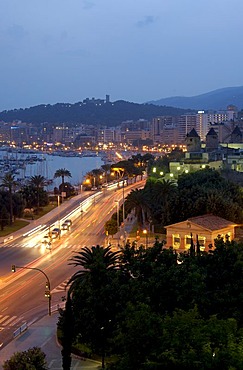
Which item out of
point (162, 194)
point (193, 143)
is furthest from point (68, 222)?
point (193, 143)

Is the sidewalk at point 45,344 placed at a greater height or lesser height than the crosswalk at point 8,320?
greater

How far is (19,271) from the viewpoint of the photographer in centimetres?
3747

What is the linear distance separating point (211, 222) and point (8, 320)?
1913cm

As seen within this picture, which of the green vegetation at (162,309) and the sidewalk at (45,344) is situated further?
the sidewalk at (45,344)

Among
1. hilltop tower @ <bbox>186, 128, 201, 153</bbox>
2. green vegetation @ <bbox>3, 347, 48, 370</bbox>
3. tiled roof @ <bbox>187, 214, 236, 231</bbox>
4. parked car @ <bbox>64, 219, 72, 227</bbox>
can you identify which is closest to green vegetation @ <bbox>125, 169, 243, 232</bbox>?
tiled roof @ <bbox>187, 214, 236, 231</bbox>

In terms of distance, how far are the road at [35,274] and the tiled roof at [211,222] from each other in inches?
314

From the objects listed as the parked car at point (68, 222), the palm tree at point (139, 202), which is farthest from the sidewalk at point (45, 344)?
the parked car at point (68, 222)

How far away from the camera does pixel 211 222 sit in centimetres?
4272

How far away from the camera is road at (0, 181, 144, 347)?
28655 mm

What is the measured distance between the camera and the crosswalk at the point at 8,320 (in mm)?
27219

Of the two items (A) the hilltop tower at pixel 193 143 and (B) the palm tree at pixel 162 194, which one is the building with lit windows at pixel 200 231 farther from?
(A) the hilltop tower at pixel 193 143

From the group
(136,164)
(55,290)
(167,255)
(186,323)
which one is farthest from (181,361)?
(136,164)

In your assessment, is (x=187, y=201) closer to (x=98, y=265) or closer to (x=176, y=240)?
(x=176, y=240)

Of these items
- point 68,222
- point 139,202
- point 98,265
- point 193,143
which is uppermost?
point 193,143
